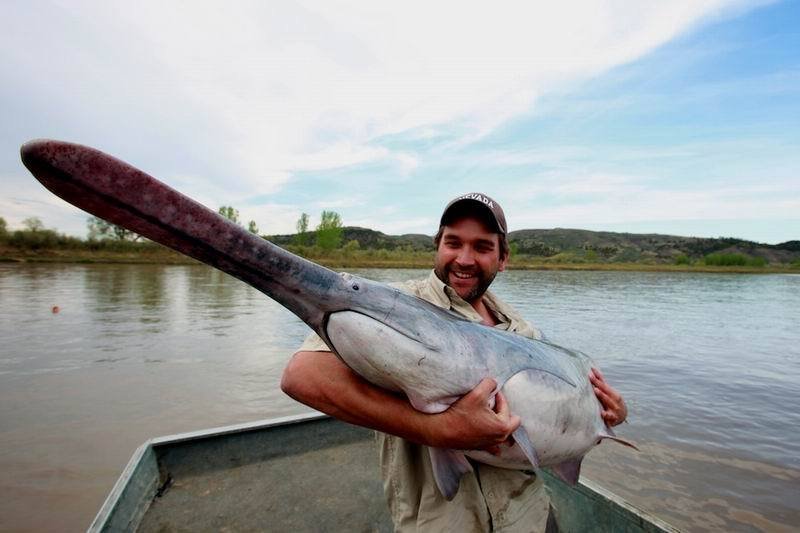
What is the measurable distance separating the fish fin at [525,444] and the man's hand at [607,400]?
77 cm

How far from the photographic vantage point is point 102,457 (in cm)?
600

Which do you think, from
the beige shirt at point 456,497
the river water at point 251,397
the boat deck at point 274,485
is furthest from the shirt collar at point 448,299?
the river water at point 251,397

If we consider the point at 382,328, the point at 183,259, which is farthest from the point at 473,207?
the point at 183,259

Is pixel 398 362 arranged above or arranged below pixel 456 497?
above

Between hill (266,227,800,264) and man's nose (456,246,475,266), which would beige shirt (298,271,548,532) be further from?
hill (266,227,800,264)

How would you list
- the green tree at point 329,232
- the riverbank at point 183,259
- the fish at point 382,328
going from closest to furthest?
the fish at point 382,328 → the riverbank at point 183,259 → the green tree at point 329,232

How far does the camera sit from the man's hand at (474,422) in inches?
59.3

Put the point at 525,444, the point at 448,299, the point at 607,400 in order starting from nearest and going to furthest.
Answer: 1. the point at 525,444
2. the point at 607,400
3. the point at 448,299

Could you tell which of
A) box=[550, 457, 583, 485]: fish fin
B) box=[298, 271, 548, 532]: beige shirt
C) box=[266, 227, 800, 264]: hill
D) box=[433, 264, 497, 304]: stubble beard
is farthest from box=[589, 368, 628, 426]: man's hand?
box=[266, 227, 800, 264]: hill

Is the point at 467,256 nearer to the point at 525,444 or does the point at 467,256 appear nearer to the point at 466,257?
the point at 466,257

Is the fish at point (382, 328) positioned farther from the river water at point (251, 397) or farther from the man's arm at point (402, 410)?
the river water at point (251, 397)

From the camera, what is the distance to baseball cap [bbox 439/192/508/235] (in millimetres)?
2410

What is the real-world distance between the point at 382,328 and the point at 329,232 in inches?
2632

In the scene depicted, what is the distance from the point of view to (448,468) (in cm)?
175
